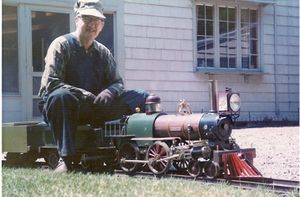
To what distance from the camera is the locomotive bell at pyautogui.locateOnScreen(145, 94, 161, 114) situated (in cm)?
353

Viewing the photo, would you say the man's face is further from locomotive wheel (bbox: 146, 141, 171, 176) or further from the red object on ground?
the red object on ground

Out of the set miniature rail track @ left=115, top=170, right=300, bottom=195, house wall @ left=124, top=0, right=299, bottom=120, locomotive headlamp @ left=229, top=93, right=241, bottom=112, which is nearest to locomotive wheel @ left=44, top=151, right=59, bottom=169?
miniature rail track @ left=115, top=170, right=300, bottom=195

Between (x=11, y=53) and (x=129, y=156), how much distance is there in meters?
1.86

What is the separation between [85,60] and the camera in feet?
11.3

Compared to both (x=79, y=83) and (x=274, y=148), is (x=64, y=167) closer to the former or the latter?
(x=79, y=83)

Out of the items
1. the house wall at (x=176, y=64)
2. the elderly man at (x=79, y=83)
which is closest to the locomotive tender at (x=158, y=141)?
the elderly man at (x=79, y=83)

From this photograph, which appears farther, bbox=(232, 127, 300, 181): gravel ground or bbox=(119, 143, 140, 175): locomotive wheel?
bbox=(232, 127, 300, 181): gravel ground

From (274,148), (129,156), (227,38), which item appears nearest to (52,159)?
(129,156)

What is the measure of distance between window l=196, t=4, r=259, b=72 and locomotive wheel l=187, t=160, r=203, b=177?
388 centimetres

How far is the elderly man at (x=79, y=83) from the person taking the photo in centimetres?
330

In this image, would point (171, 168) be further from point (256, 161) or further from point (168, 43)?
point (168, 43)

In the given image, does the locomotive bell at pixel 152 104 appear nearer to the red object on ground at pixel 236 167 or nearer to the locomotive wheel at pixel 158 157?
the locomotive wheel at pixel 158 157

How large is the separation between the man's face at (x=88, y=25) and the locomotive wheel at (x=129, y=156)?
2.11 feet

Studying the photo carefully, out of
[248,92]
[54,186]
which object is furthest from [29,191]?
[248,92]
